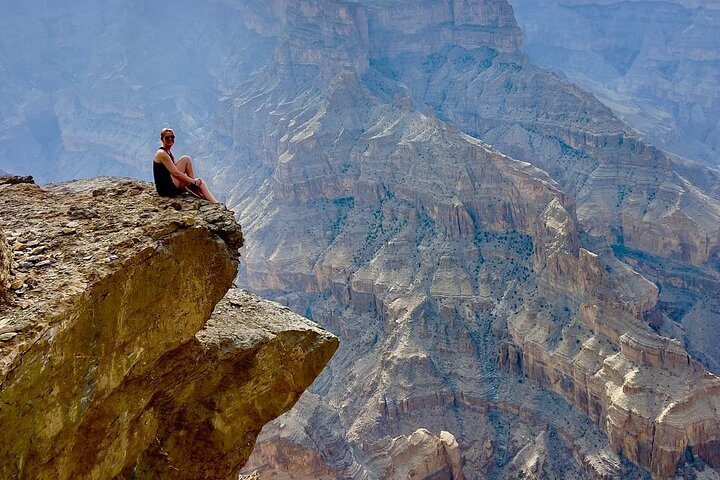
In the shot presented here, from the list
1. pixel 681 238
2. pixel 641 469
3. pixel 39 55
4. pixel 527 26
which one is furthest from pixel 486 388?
pixel 527 26

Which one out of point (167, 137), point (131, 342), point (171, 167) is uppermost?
point (167, 137)

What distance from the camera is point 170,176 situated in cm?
1234

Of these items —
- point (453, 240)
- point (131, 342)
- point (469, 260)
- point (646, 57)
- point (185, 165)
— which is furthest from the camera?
point (646, 57)

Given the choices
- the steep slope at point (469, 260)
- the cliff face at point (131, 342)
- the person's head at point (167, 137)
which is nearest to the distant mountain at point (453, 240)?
Answer: the steep slope at point (469, 260)

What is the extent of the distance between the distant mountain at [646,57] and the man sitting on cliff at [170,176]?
406 ft

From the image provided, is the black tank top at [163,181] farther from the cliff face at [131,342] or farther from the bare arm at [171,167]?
the cliff face at [131,342]

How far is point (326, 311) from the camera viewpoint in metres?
69.1

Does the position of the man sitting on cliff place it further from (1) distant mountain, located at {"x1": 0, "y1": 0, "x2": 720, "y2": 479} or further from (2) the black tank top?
(1) distant mountain, located at {"x1": 0, "y1": 0, "x2": 720, "y2": 479}

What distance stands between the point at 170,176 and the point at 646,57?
6846 inches

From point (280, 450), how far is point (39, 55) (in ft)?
452

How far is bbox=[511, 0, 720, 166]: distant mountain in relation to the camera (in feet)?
446

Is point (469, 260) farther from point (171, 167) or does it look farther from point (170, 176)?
point (171, 167)

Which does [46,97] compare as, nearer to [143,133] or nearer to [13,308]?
[143,133]

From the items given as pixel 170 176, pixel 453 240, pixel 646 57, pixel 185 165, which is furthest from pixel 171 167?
pixel 646 57
